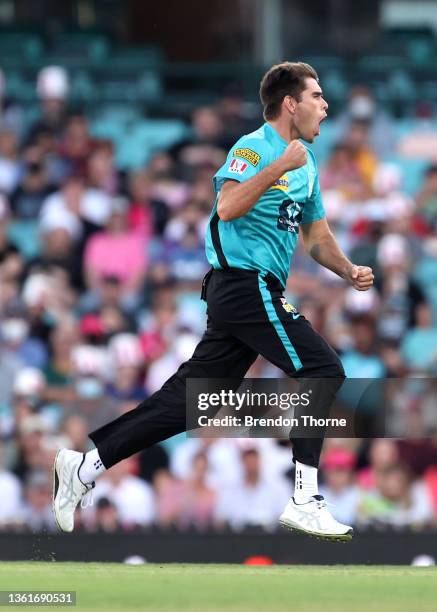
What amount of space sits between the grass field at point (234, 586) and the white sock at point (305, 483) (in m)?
0.39

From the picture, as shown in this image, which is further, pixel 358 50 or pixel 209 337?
pixel 358 50

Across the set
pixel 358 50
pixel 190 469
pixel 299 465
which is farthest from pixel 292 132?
pixel 358 50

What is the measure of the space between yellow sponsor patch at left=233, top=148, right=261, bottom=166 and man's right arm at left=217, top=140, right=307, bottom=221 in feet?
0.34

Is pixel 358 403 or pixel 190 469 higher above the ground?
pixel 358 403

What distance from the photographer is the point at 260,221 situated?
6820mm

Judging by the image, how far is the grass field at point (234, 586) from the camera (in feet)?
20.7

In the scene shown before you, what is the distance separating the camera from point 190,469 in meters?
10.4

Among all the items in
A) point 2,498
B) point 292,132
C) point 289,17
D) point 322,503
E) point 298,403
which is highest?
point 289,17

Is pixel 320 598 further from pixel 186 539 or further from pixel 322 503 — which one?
A: pixel 186 539

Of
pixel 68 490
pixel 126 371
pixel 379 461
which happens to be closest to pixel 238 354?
pixel 68 490

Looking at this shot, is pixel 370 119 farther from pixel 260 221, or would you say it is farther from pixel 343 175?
pixel 260 221

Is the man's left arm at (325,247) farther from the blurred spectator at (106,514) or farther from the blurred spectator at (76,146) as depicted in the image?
the blurred spectator at (76,146)

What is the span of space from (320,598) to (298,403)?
0.89m

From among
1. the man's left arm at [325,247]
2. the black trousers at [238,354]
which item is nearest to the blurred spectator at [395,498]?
the man's left arm at [325,247]
